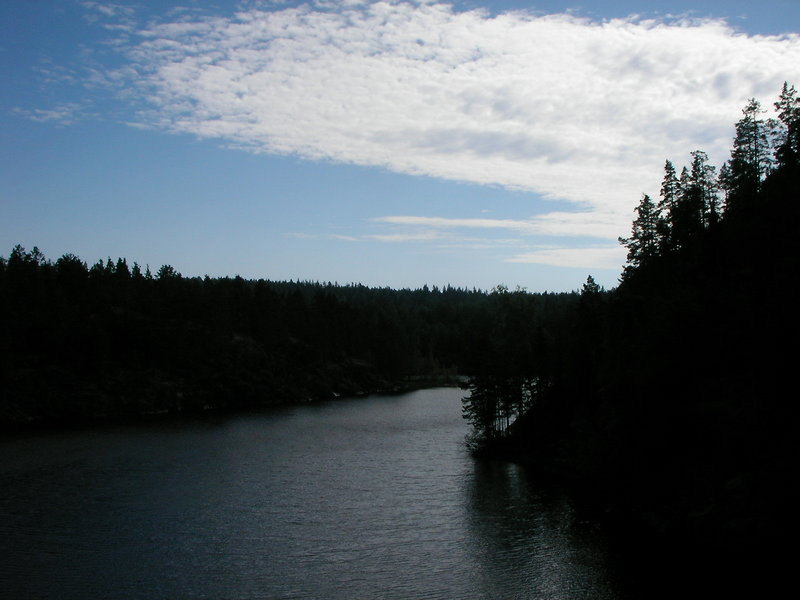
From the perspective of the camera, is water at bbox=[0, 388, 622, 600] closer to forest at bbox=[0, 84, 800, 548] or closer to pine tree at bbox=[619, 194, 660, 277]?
forest at bbox=[0, 84, 800, 548]

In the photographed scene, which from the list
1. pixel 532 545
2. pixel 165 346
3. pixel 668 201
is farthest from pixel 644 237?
pixel 165 346

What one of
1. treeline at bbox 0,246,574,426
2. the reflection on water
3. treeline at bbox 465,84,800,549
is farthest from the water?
treeline at bbox 0,246,574,426

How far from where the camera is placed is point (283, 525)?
42688 mm

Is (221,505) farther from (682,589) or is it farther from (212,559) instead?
(682,589)

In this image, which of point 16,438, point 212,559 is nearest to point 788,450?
point 212,559

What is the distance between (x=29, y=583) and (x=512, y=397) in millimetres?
47469

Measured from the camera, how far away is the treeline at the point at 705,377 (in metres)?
36.9

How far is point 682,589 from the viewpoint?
32.5 m

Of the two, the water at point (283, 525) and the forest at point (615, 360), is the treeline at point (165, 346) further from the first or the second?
the water at point (283, 525)

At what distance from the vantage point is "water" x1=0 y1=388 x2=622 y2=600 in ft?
109

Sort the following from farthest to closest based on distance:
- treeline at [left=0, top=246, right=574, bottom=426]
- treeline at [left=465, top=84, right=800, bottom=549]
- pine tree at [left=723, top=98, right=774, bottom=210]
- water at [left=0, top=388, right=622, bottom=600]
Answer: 1. treeline at [left=0, top=246, right=574, bottom=426]
2. pine tree at [left=723, top=98, right=774, bottom=210]
3. treeline at [left=465, top=84, right=800, bottom=549]
4. water at [left=0, top=388, right=622, bottom=600]

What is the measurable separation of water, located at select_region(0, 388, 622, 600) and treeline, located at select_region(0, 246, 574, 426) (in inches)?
721

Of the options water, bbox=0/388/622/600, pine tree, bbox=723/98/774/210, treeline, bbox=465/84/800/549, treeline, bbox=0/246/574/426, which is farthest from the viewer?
treeline, bbox=0/246/574/426

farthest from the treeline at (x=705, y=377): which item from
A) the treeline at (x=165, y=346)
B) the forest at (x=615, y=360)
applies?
the treeline at (x=165, y=346)
